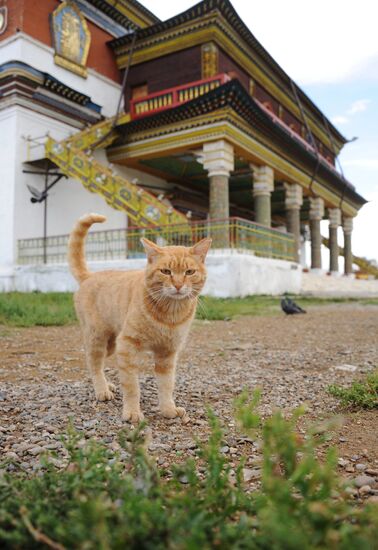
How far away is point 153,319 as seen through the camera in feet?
7.97

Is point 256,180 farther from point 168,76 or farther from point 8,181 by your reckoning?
point 8,181

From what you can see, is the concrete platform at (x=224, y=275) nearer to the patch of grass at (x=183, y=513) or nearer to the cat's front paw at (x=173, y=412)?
the cat's front paw at (x=173, y=412)

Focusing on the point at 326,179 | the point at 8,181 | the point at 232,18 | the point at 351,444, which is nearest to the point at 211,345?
the point at 351,444

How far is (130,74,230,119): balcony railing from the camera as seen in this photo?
1328 cm

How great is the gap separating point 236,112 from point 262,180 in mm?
3117

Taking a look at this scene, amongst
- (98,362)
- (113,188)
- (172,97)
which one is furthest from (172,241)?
(98,362)

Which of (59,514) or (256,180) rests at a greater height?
(256,180)

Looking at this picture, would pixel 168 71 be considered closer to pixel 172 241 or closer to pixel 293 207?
→ pixel 293 207

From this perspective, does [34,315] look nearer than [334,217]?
Yes

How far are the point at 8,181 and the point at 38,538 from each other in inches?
531

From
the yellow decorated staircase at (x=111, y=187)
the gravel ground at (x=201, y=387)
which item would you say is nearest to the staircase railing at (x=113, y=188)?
the yellow decorated staircase at (x=111, y=187)

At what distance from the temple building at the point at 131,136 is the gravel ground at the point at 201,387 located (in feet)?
18.3

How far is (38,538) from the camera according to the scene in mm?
898

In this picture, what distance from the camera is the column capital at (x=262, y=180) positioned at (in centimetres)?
1505
